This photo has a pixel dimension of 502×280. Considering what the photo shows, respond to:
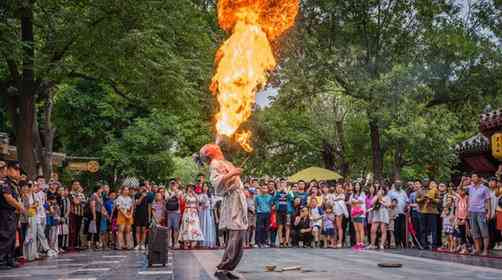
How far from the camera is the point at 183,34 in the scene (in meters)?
25.4

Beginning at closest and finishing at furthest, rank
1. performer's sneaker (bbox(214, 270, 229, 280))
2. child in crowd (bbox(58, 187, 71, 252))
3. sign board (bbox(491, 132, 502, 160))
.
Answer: performer's sneaker (bbox(214, 270, 229, 280)) → child in crowd (bbox(58, 187, 71, 252)) → sign board (bbox(491, 132, 502, 160))

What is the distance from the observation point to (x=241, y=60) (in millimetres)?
14367

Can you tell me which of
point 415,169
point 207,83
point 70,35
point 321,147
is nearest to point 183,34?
point 207,83

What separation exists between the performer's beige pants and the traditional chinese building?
12.2 m

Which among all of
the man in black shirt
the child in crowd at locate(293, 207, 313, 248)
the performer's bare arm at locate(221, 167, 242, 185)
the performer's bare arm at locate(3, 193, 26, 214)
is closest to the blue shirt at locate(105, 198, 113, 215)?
the child in crowd at locate(293, 207, 313, 248)

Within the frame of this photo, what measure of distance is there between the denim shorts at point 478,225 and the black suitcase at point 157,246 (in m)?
8.51

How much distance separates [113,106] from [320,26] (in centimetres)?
1192

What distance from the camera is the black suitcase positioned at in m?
13.6

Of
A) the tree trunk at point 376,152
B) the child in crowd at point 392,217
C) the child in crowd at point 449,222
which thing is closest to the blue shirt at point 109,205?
the child in crowd at point 392,217

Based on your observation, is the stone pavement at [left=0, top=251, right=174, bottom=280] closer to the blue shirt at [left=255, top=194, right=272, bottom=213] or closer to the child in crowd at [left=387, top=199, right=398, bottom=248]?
the blue shirt at [left=255, top=194, right=272, bottom=213]

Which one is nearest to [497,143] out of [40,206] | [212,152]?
[212,152]

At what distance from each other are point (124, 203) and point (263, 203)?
4.54 meters

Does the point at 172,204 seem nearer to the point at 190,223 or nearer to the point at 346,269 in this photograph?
Result: the point at 190,223

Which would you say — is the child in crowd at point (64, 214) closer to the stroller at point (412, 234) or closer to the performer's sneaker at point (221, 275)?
the performer's sneaker at point (221, 275)
